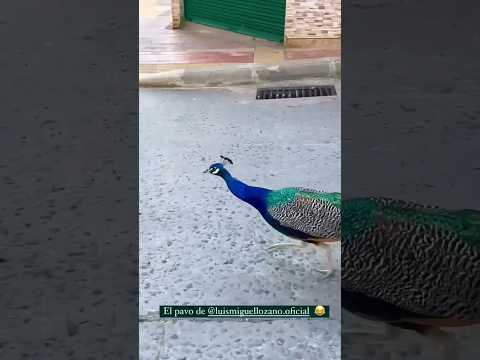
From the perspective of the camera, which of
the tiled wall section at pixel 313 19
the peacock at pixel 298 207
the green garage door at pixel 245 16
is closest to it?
the tiled wall section at pixel 313 19

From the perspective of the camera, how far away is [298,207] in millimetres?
3695

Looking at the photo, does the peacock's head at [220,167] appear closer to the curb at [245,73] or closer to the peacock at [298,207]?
the peacock at [298,207]

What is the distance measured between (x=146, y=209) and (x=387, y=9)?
1.83 metres

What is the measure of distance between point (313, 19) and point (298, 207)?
0.79m

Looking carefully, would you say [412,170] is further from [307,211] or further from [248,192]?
[248,192]

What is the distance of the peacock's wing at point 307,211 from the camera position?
367 cm
